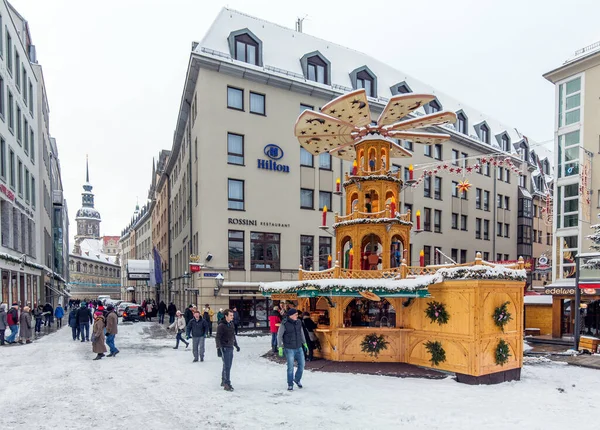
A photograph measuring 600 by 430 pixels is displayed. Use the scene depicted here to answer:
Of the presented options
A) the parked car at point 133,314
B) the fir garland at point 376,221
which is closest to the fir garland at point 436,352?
the fir garland at point 376,221

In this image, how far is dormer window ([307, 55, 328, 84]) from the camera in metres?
29.4

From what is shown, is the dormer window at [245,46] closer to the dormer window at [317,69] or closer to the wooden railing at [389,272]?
the dormer window at [317,69]

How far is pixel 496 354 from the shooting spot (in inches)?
460

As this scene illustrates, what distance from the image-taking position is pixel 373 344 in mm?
13609

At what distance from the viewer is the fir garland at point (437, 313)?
12.3 meters

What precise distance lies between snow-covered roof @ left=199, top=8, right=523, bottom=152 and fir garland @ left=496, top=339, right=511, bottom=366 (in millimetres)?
15820

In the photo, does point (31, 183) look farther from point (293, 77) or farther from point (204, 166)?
point (293, 77)

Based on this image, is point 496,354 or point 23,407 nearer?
point 23,407

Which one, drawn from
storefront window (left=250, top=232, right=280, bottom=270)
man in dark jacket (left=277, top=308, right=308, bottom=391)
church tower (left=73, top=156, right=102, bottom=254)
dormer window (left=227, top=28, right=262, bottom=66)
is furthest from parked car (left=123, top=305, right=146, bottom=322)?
church tower (left=73, top=156, right=102, bottom=254)

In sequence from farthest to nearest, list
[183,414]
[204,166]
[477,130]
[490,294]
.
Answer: [477,130] → [204,166] → [490,294] → [183,414]

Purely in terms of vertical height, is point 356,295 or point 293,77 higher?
point 293,77

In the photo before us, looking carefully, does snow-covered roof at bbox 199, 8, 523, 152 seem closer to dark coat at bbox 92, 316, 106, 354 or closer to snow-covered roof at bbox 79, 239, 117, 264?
dark coat at bbox 92, 316, 106, 354

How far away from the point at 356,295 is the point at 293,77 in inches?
724

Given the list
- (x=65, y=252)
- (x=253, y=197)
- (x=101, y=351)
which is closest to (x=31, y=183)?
(x=253, y=197)
